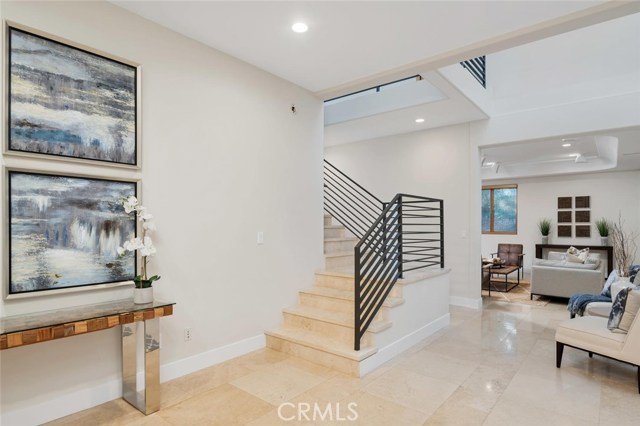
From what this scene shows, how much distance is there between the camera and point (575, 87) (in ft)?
16.5

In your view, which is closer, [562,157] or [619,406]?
[619,406]

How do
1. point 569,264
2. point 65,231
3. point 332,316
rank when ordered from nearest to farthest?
point 65,231 → point 332,316 → point 569,264

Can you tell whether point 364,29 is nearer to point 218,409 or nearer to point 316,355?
point 316,355

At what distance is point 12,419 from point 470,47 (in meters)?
4.35

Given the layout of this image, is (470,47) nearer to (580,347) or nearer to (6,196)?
(580,347)

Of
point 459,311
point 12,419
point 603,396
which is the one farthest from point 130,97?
point 459,311

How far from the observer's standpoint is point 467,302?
224 inches

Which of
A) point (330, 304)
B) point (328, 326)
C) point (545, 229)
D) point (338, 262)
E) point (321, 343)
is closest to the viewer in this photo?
point (321, 343)

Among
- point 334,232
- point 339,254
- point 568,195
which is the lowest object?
point 339,254

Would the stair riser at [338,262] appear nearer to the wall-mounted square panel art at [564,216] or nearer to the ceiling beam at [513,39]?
the ceiling beam at [513,39]

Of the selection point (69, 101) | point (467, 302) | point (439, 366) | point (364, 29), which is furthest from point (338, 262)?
point (69, 101)

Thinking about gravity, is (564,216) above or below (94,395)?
above

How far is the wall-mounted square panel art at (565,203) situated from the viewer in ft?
31.9

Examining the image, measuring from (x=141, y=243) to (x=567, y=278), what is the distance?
659 cm
